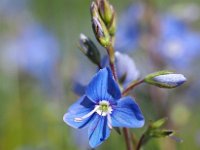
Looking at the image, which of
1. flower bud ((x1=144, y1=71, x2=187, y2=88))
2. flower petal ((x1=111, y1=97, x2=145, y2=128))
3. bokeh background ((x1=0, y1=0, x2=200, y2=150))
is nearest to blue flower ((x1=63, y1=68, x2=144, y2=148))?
flower petal ((x1=111, y1=97, x2=145, y2=128))

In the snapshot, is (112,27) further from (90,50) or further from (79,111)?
(79,111)

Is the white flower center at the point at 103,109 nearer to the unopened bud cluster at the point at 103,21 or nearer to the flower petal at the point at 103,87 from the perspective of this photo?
the flower petal at the point at 103,87

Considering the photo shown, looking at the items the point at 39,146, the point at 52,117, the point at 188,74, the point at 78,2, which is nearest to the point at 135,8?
the point at 188,74

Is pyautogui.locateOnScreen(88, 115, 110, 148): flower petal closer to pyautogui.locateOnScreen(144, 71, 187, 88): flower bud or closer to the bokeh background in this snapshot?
pyautogui.locateOnScreen(144, 71, 187, 88): flower bud

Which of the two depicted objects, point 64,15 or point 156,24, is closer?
point 156,24

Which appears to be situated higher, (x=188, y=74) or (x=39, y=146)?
(x=188, y=74)

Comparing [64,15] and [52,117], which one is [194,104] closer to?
[52,117]
